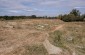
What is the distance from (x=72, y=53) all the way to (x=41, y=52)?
97.2 inches

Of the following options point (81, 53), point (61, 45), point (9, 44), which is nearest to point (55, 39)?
point (61, 45)

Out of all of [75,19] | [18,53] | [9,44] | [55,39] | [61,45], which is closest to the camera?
[18,53]

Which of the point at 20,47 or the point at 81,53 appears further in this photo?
the point at 81,53

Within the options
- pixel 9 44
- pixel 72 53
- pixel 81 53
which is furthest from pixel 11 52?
pixel 81 53

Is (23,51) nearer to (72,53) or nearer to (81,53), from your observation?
(72,53)

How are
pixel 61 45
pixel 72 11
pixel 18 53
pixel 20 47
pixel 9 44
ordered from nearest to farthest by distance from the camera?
pixel 18 53 → pixel 20 47 → pixel 9 44 → pixel 61 45 → pixel 72 11

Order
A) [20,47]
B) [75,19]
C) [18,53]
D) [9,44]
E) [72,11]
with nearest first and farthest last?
[18,53], [20,47], [9,44], [75,19], [72,11]

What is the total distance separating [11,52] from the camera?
11.4 metres

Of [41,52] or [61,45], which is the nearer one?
[41,52]

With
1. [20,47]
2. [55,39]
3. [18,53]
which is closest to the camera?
[18,53]

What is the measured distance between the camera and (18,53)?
1142 cm

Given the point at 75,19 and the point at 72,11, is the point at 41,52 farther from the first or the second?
the point at 72,11

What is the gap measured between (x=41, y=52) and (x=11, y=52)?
6.22 feet

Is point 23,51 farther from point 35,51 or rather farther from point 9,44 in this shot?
point 9,44
